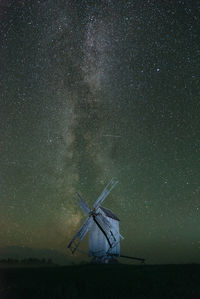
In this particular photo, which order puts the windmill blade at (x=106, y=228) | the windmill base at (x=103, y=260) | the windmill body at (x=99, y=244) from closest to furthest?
the windmill base at (x=103, y=260)
the windmill body at (x=99, y=244)
the windmill blade at (x=106, y=228)

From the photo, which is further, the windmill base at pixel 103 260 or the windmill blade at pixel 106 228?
the windmill blade at pixel 106 228

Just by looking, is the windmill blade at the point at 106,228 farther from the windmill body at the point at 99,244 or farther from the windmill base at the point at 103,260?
the windmill base at the point at 103,260

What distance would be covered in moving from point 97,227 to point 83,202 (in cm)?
360

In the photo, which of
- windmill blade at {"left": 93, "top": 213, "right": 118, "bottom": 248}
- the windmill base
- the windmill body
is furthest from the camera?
windmill blade at {"left": 93, "top": 213, "right": 118, "bottom": 248}

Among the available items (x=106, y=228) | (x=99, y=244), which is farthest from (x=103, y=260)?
(x=106, y=228)

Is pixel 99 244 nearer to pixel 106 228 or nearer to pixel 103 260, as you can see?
pixel 103 260

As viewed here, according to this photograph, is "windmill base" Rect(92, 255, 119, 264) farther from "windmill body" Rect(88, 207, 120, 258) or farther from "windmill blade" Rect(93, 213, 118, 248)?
"windmill blade" Rect(93, 213, 118, 248)

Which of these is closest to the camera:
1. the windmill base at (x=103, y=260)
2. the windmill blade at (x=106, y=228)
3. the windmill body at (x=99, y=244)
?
the windmill base at (x=103, y=260)

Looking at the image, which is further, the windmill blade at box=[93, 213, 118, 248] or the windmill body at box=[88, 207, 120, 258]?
the windmill blade at box=[93, 213, 118, 248]

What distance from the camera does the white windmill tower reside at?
24.7 metres

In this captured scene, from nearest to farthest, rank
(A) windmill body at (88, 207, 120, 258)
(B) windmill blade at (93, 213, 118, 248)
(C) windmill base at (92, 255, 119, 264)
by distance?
(C) windmill base at (92, 255, 119, 264) < (A) windmill body at (88, 207, 120, 258) < (B) windmill blade at (93, 213, 118, 248)

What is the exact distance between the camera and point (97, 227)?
25797 mm

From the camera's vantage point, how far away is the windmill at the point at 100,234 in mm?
24719

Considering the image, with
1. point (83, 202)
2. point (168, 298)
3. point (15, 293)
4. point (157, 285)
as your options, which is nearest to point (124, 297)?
point (168, 298)
